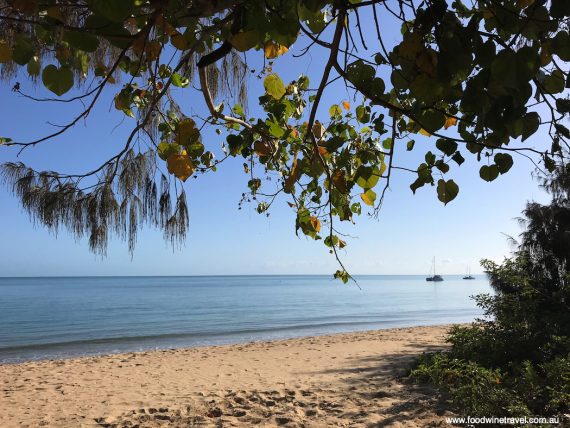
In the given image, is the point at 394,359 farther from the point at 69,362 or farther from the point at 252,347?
the point at 69,362

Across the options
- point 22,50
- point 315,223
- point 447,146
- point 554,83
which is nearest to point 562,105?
point 554,83

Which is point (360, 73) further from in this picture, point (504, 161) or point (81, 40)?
point (81, 40)

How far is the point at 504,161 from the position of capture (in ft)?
4.12

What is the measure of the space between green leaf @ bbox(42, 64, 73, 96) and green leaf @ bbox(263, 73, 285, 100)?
0.77 metres

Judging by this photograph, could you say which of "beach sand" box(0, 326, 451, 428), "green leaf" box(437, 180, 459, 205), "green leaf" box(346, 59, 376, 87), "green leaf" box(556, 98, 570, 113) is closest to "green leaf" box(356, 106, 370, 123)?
"green leaf" box(346, 59, 376, 87)

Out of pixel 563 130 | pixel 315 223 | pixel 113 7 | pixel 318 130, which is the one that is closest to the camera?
pixel 113 7

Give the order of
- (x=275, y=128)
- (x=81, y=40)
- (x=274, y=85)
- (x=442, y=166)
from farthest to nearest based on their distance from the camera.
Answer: (x=275, y=128) < (x=274, y=85) < (x=442, y=166) < (x=81, y=40)

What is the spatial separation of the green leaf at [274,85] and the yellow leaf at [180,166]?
422 millimetres

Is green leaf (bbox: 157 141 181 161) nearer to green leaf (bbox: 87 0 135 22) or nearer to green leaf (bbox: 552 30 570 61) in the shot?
green leaf (bbox: 87 0 135 22)

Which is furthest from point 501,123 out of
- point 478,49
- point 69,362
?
point 69,362

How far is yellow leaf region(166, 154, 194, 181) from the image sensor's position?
1.79 m

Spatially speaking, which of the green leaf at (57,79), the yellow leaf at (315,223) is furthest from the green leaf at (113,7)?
the yellow leaf at (315,223)

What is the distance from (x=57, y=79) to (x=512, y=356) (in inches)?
179

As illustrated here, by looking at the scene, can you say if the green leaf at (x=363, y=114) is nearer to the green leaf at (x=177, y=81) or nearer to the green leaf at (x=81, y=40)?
the green leaf at (x=177, y=81)
